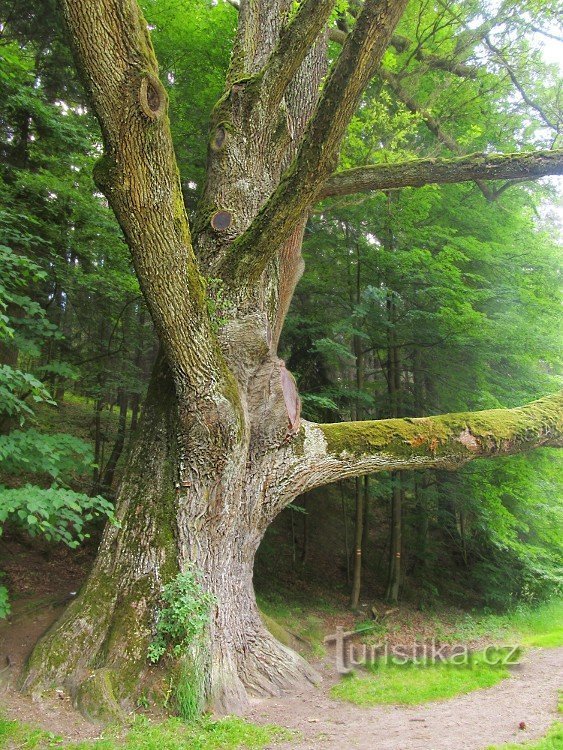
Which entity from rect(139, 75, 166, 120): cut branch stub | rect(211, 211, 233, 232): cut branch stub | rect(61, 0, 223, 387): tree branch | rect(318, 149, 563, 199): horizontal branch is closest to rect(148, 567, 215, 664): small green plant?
rect(61, 0, 223, 387): tree branch

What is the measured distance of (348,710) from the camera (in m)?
4.62

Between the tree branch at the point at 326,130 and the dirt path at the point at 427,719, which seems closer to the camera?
the tree branch at the point at 326,130

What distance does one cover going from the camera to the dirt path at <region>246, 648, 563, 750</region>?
3.57 metres

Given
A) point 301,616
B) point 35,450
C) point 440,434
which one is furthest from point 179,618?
point 301,616

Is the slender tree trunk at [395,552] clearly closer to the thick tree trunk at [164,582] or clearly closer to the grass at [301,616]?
the grass at [301,616]

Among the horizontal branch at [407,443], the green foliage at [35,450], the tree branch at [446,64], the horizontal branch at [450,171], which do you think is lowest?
the green foliage at [35,450]

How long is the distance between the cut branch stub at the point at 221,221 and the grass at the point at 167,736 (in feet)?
14.4

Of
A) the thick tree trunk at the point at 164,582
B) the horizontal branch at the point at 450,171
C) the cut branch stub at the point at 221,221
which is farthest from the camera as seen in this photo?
the cut branch stub at the point at 221,221

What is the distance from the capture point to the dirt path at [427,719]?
3566mm

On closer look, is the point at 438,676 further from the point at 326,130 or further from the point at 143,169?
the point at 143,169

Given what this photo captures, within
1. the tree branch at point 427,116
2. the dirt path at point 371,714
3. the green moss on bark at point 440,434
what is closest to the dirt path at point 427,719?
the dirt path at point 371,714

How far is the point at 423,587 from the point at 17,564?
7759 millimetres

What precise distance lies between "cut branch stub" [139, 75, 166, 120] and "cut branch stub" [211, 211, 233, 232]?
67.0 inches

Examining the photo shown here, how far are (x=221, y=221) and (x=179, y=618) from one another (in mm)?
3789
